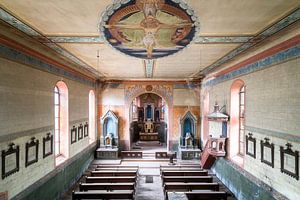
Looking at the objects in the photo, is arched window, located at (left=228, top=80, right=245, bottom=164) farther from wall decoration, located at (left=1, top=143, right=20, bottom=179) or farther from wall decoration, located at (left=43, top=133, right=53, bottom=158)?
wall decoration, located at (left=1, top=143, right=20, bottom=179)

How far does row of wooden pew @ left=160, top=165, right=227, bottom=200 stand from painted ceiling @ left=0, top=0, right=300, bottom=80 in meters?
4.26

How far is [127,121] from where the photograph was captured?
16.1 metres

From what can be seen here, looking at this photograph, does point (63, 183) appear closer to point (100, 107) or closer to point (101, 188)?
point (101, 188)

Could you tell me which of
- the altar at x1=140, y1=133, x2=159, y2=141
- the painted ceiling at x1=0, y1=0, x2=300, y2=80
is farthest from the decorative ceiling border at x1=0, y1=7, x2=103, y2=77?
the altar at x1=140, y1=133, x2=159, y2=141

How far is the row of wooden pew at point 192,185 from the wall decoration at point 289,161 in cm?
203

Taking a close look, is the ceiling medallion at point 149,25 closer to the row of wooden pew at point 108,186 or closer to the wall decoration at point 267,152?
the wall decoration at point 267,152

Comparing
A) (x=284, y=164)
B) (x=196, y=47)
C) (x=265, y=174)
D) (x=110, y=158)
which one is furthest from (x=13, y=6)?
(x=110, y=158)

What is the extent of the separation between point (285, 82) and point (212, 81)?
693 centimetres

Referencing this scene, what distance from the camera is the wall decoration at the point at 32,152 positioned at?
676 cm

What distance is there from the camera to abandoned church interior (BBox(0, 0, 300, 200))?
474 centimetres

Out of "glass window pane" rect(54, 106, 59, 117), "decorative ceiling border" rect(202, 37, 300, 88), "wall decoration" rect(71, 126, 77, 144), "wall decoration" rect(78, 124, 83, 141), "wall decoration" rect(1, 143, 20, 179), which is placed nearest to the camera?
"decorative ceiling border" rect(202, 37, 300, 88)

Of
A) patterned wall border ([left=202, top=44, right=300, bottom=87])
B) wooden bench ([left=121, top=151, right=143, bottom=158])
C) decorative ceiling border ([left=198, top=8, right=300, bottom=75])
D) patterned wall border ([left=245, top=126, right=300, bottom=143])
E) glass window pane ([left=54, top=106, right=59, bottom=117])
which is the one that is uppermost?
decorative ceiling border ([left=198, top=8, right=300, bottom=75])

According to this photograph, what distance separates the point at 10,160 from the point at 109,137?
960cm

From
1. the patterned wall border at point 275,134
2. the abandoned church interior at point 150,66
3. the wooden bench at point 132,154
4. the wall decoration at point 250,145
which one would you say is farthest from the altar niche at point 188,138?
the patterned wall border at point 275,134
